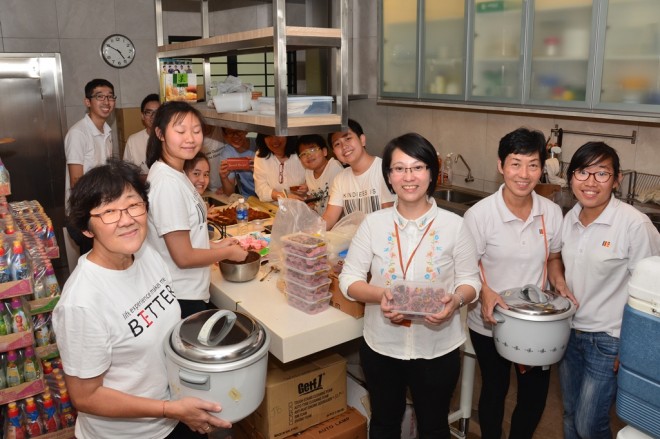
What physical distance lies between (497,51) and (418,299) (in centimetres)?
281

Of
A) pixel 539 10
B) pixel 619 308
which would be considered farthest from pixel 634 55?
pixel 619 308

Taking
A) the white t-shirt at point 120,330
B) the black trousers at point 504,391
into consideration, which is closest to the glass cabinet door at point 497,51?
the black trousers at point 504,391

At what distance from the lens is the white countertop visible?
2.15 m

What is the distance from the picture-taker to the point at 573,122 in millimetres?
3967

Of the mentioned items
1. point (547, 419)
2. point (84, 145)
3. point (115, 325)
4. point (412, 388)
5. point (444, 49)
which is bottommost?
point (547, 419)

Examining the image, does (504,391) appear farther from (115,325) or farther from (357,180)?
(115,325)

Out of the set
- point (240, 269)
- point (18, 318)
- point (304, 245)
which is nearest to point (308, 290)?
point (304, 245)

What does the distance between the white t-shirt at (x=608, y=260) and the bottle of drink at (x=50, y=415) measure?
7.71ft

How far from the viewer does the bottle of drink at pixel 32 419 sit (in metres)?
2.58

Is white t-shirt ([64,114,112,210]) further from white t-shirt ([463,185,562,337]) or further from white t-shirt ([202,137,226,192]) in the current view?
white t-shirt ([463,185,562,337])

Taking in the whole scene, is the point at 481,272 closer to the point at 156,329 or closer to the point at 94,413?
the point at 156,329

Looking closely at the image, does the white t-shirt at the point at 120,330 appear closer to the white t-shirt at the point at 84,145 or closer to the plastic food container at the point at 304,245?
the plastic food container at the point at 304,245

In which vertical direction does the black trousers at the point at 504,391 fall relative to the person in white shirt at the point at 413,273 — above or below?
below

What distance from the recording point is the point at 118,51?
5594 mm
